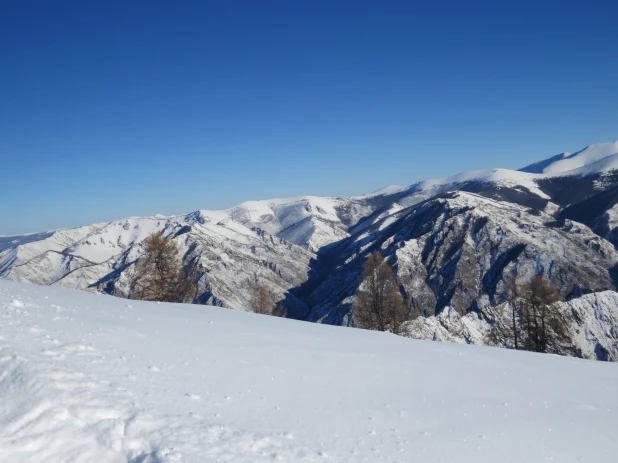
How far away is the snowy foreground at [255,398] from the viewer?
6.46 m

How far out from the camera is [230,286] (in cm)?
18662

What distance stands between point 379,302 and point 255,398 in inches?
970

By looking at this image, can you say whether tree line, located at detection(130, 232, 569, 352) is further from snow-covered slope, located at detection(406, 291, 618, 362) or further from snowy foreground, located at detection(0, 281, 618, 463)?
snowy foreground, located at detection(0, 281, 618, 463)

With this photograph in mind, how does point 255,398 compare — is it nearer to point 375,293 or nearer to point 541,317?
point 375,293

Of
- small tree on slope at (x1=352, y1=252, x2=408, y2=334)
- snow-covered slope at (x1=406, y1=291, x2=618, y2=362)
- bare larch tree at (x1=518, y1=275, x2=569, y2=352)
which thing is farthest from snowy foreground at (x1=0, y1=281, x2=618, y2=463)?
snow-covered slope at (x1=406, y1=291, x2=618, y2=362)

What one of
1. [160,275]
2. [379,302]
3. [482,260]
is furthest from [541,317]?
[482,260]

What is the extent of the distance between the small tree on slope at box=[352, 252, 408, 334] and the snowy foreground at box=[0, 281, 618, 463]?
656 inches

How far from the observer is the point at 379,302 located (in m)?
32.1

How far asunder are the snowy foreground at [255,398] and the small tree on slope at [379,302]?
54.7 ft

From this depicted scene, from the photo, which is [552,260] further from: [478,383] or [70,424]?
[70,424]

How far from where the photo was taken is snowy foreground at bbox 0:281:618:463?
21.2ft

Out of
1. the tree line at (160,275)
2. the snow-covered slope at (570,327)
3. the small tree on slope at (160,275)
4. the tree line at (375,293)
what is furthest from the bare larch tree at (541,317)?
the tree line at (160,275)

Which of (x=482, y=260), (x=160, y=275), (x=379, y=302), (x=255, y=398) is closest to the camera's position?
(x=255, y=398)

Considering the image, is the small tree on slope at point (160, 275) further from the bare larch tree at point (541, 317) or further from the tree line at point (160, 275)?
the bare larch tree at point (541, 317)
